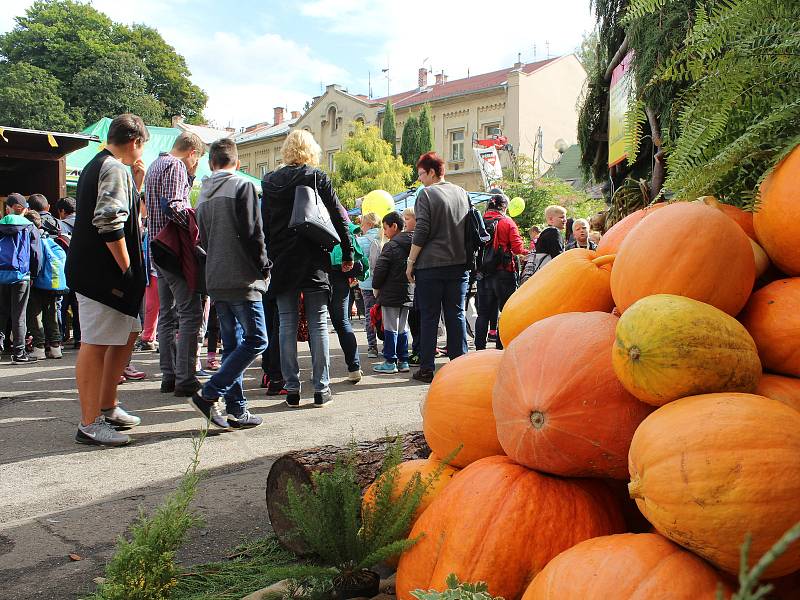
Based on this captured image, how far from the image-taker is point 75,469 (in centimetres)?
380

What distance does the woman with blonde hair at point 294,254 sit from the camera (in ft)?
16.7

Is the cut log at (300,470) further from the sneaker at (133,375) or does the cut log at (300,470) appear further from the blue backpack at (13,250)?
the blue backpack at (13,250)

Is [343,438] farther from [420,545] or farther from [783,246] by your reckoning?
[783,246]

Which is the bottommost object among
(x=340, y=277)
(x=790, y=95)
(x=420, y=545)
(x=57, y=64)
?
(x=420, y=545)

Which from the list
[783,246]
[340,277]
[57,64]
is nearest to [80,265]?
[340,277]

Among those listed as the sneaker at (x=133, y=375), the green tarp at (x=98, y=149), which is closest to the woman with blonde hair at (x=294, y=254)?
the sneaker at (x=133, y=375)

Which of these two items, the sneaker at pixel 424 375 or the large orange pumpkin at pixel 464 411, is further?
the sneaker at pixel 424 375

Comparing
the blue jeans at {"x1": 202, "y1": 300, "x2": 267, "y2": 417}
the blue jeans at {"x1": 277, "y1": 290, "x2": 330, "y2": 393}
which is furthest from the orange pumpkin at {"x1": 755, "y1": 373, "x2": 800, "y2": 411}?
the blue jeans at {"x1": 277, "y1": 290, "x2": 330, "y2": 393}

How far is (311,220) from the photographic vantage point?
501cm

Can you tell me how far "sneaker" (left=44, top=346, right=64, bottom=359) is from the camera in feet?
27.5

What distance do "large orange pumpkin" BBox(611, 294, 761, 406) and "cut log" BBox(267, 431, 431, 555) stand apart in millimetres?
1262

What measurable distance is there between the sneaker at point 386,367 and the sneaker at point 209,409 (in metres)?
3.00

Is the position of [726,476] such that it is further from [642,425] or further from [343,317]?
[343,317]

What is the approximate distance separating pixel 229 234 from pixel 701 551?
3911 mm
